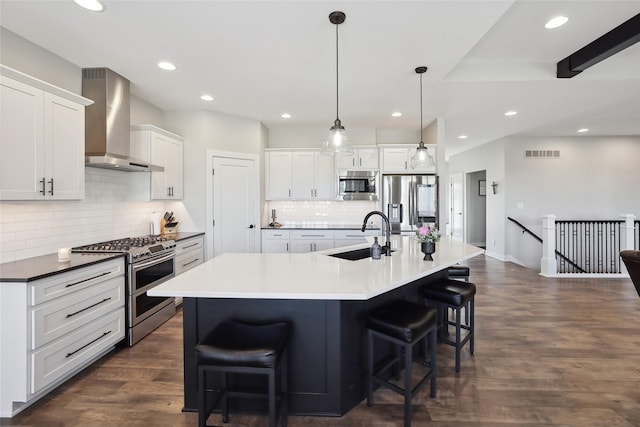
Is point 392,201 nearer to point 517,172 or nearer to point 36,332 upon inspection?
point 517,172

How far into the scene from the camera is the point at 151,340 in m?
3.09

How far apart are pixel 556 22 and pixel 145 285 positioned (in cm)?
454

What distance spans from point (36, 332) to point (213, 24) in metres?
2.53

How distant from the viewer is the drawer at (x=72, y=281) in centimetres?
206

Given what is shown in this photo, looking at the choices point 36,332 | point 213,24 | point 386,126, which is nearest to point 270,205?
point 386,126

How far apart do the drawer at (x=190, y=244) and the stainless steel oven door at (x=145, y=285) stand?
26 centimetres

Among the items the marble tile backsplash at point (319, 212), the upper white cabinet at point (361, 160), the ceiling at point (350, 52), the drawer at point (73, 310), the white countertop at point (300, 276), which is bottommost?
the drawer at point (73, 310)

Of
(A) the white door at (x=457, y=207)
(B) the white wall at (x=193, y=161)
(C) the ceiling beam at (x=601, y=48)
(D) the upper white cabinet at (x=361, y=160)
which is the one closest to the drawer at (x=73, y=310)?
(B) the white wall at (x=193, y=161)

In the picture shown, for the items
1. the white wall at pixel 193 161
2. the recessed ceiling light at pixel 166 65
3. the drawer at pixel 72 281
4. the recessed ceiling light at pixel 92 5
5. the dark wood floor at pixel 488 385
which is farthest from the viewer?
the white wall at pixel 193 161

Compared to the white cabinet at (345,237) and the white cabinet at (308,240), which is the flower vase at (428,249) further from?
the white cabinet at (308,240)

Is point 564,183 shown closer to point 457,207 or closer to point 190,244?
point 457,207

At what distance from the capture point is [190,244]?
420 cm

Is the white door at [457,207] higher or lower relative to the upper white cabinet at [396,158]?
lower

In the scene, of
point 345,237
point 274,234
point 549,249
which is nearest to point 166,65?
point 274,234
